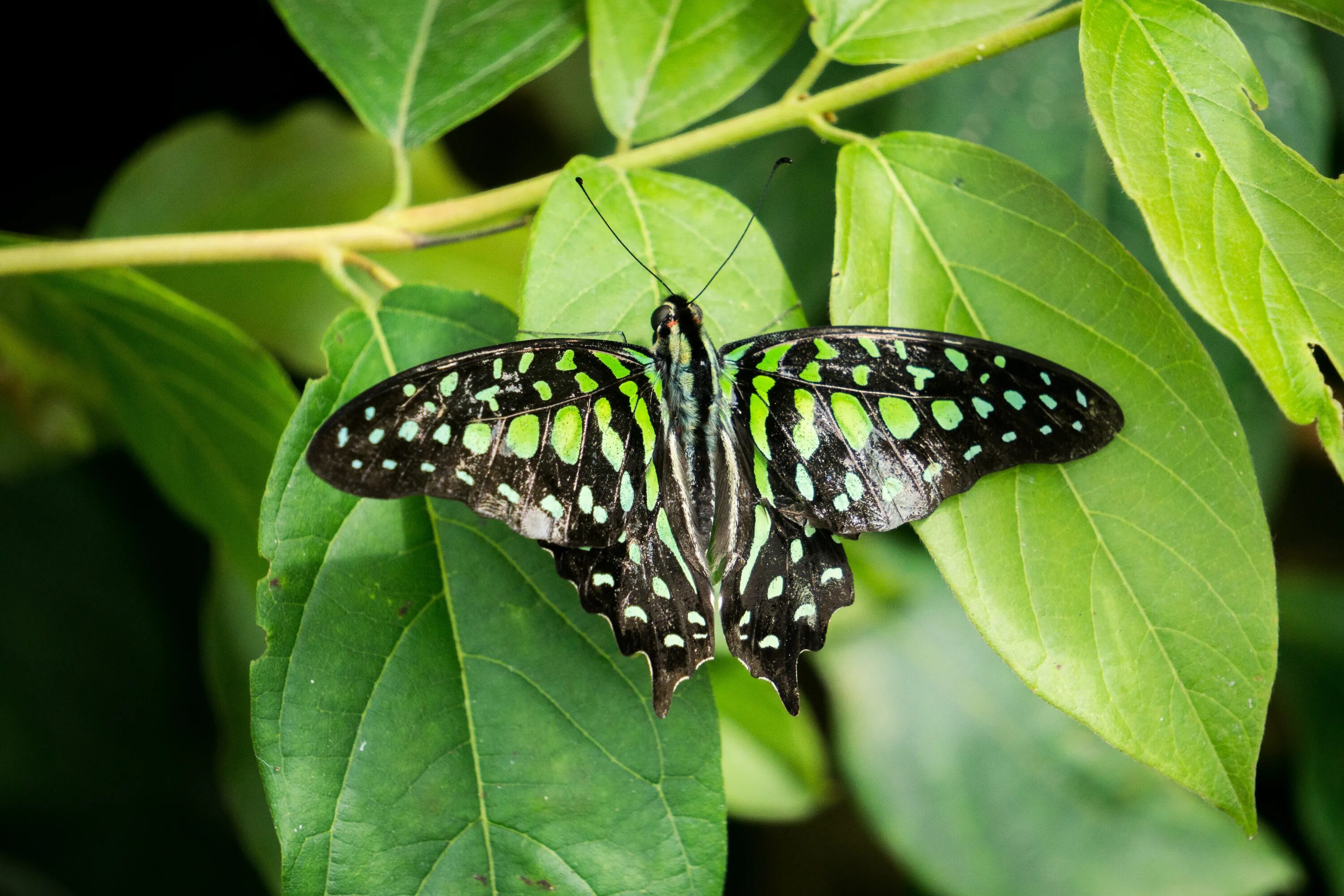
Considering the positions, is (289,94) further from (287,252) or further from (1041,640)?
(1041,640)

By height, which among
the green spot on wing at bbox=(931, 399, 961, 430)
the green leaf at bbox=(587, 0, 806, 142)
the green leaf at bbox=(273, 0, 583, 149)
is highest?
the green leaf at bbox=(273, 0, 583, 149)

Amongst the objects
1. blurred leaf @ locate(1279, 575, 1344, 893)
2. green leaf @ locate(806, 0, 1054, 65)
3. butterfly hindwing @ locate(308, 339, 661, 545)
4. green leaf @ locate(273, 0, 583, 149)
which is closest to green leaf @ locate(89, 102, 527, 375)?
green leaf @ locate(273, 0, 583, 149)

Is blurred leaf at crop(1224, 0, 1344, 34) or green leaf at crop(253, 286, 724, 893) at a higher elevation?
blurred leaf at crop(1224, 0, 1344, 34)

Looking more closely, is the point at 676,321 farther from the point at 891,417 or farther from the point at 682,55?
the point at 682,55

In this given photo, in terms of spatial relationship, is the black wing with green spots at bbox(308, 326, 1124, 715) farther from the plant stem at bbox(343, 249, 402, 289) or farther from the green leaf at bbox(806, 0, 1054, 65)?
the green leaf at bbox(806, 0, 1054, 65)

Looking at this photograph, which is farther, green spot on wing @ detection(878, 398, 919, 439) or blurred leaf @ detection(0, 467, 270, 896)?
blurred leaf @ detection(0, 467, 270, 896)

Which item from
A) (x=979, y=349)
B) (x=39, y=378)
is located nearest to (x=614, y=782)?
(x=979, y=349)

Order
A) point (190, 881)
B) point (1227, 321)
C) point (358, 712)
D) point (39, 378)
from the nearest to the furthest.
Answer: point (1227, 321) < point (358, 712) < point (39, 378) < point (190, 881)
